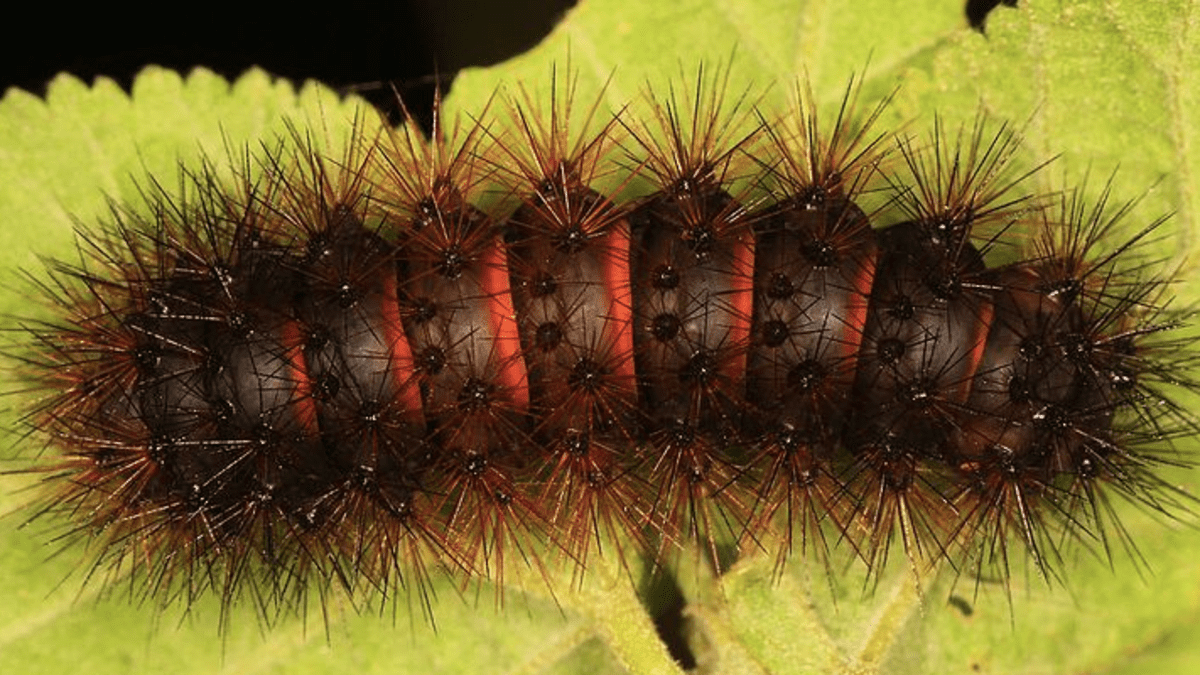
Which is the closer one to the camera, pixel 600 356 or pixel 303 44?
pixel 600 356

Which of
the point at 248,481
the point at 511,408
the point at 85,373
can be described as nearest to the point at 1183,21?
the point at 511,408

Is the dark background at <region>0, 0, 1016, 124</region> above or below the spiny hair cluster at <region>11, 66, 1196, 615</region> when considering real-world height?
above

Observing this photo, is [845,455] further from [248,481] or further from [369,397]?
[248,481]

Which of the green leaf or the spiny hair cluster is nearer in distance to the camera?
the spiny hair cluster
